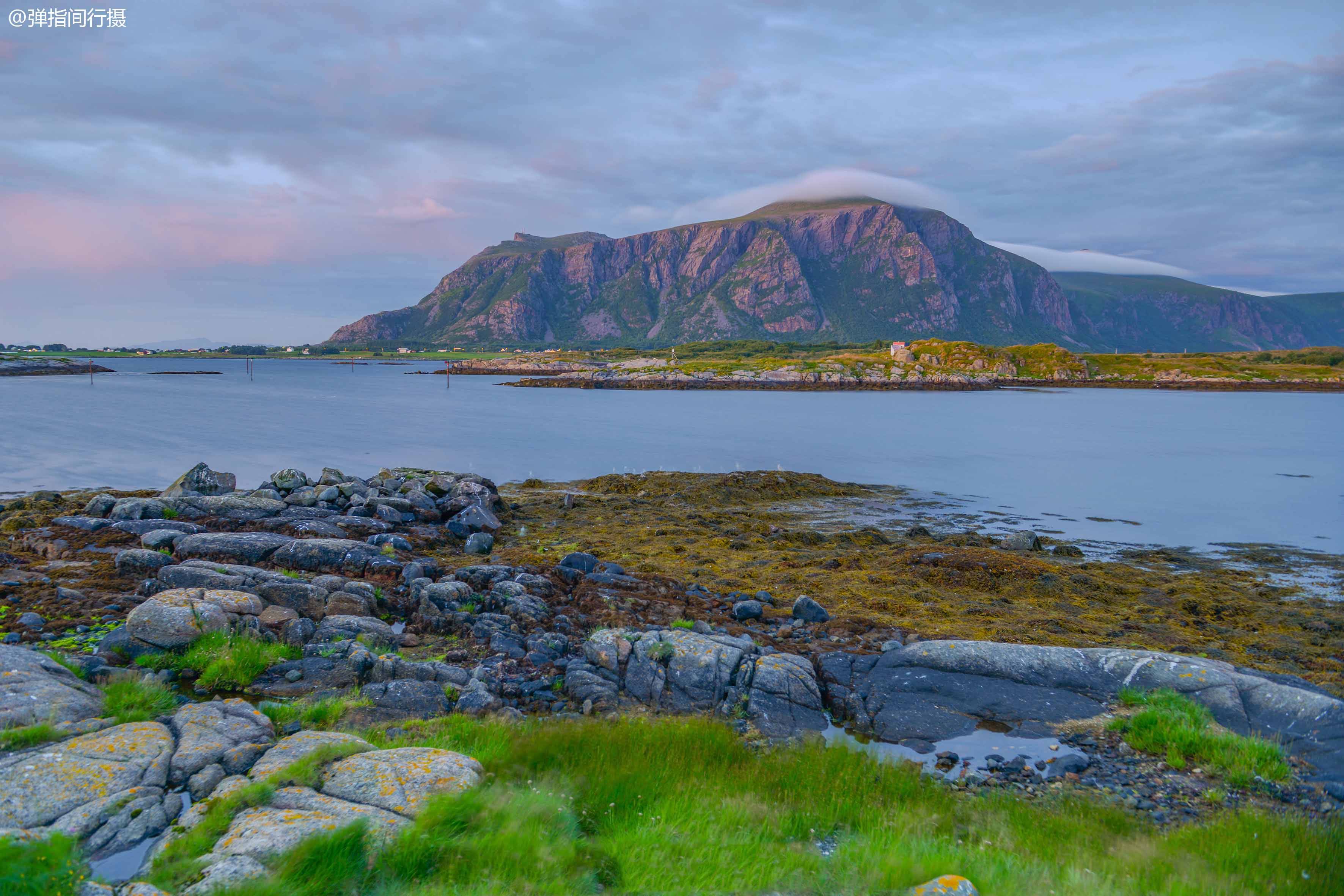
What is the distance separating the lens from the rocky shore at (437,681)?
18.8ft

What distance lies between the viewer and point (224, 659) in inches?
362

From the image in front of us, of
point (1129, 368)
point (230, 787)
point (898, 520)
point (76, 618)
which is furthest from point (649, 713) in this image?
point (1129, 368)

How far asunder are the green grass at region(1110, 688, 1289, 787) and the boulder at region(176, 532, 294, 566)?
48.6 feet

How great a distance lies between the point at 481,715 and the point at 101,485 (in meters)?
28.5

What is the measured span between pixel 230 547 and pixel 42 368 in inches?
7668

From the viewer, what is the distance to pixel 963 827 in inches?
246

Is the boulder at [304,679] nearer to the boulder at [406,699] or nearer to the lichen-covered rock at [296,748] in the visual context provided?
the boulder at [406,699]

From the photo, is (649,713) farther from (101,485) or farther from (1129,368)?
(1129,368)

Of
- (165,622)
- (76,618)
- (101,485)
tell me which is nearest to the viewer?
(165,622)

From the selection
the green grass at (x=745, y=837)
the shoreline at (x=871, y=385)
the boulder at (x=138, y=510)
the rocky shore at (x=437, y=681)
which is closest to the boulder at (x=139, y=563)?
the rocky shore at (x=437, y=681)

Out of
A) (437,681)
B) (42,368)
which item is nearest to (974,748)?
(437,681)

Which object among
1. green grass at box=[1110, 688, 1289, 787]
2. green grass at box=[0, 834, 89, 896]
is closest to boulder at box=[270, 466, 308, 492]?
green grass at box=[0, 834, 89, 896]

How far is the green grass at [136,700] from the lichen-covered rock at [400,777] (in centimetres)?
281

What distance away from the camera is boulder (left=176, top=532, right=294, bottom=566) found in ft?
44.8
